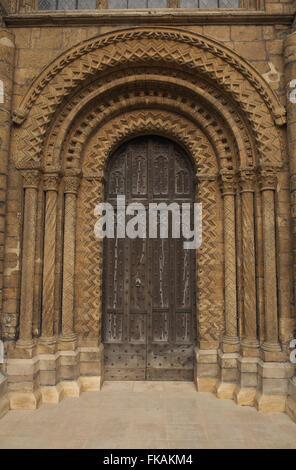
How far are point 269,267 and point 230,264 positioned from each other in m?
0.52

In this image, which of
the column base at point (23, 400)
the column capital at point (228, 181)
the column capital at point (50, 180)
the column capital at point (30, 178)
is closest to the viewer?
the column base at point (23, 400)

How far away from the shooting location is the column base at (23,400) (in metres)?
3.79

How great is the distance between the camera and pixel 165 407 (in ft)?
12.4

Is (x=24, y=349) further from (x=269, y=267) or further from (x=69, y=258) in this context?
(x=269, y=267)

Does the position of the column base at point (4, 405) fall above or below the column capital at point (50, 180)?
below

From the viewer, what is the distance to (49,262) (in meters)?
4.24

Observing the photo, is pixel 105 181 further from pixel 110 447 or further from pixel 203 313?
pixel 110 447

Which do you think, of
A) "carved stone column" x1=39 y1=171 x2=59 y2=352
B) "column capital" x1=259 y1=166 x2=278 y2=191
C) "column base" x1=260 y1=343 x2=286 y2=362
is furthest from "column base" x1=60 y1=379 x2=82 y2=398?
"column capital" x1=259 y1=166 x2=278 y2=191

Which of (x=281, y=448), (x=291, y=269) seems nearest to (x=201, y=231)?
(x=291, y=269)

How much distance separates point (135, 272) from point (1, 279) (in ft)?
6.09

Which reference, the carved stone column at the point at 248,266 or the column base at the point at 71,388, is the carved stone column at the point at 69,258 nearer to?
the column base at the point at 71,388

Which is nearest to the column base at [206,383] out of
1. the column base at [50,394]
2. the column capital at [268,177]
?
the column base at [50,394]

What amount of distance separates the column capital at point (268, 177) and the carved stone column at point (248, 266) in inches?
6.3

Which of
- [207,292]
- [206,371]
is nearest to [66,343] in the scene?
[206,371]
